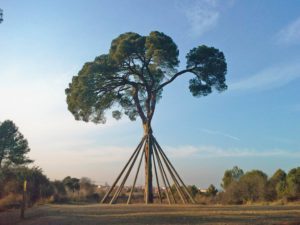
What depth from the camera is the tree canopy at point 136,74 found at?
1909 cm

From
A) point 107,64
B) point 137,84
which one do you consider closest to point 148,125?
point 137,84

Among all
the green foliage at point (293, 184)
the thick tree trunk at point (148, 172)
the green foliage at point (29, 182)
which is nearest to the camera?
the thick tree trunk at point (148, 172)

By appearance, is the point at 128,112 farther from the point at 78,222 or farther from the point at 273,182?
the point at 273,182

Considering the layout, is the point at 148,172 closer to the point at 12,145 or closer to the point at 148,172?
the point at 148,172

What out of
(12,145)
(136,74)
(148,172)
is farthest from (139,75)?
(12,145)

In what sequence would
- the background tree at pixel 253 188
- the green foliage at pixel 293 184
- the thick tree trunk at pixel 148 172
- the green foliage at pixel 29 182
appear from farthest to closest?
the background tree at pixel 253 188 < the green foliage at pixel 293 184 < the green foliage at pixel 29 182 < the thick tree trunk at pixel 148 172

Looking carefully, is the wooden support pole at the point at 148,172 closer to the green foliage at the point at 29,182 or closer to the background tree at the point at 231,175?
the green foliage at the point at 29,182

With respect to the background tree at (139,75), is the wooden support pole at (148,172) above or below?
below

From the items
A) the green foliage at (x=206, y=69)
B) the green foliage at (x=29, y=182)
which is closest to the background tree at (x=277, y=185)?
the green foliage at (x=206, y=69)

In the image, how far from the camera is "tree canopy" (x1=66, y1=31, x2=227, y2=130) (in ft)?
62.6

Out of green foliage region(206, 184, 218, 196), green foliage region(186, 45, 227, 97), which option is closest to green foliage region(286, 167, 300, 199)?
green foliage region(206, 184, 218, 196)

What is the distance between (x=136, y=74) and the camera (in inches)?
790

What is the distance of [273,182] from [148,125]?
16901 mm

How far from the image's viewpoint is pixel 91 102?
63.8 ft
